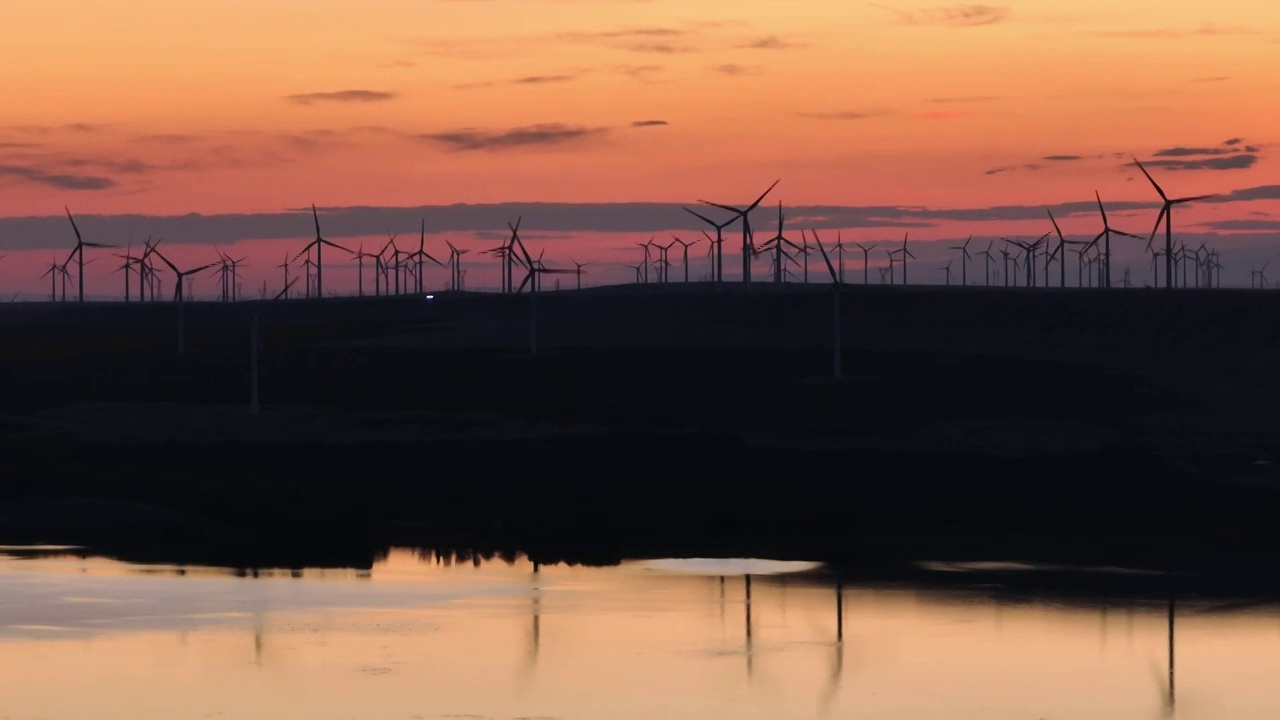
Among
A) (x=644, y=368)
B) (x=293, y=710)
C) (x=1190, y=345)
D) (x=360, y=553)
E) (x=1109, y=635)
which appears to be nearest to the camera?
(x=293, y=710)

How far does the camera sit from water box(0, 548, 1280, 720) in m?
34.9

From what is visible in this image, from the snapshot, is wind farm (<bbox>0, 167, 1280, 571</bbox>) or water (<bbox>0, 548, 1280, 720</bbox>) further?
wind farm (<bbox>0, 167, 1280, 571</bbox>)

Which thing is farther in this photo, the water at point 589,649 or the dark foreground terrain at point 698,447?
the dark foreground terrain at point 698,447

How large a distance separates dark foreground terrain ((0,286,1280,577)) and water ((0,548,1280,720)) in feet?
21.7

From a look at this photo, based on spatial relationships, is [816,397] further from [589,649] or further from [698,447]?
[589,649]

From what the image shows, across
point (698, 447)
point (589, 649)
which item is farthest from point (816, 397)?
point (589, 649)

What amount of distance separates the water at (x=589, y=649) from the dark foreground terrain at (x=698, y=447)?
21.7 feet

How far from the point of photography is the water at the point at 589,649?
3494 centimetres

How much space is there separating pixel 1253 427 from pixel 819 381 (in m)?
28.3

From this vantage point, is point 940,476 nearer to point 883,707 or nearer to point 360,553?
point 360,553

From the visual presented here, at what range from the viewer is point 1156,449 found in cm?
7994

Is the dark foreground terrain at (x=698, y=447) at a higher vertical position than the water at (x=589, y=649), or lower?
higher

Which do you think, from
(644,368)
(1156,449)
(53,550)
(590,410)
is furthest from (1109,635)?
(644,368)

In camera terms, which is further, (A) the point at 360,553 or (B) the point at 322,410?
(B) the point at 322,410
